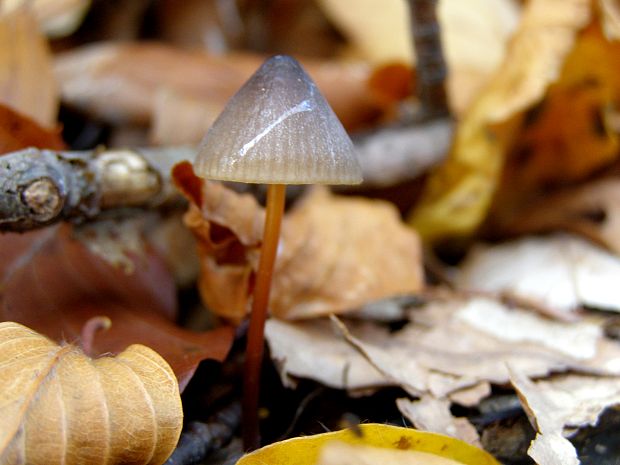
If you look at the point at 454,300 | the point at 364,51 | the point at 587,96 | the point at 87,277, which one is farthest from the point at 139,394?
the point at 364,51

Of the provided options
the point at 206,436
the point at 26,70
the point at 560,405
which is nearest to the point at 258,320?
the point at 206,436

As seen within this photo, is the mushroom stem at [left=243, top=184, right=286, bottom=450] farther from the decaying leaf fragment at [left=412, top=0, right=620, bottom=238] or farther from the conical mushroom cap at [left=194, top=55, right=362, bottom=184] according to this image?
the decaying leaf fragment at [left=412, top=0, right=620, bottom=238]

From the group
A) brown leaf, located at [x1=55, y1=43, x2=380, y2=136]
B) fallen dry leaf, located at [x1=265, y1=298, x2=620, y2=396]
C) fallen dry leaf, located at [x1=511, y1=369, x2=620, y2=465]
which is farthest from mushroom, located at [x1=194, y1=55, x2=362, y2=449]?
brown leaf, located at [x1=55, y1=43, x2=380, y2=136]

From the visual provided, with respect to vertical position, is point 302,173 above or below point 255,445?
above

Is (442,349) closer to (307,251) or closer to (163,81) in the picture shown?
(307,251)

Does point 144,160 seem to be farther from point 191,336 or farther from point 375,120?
point 375,120
